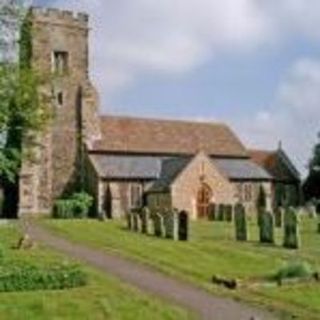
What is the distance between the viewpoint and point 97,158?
72.1 m

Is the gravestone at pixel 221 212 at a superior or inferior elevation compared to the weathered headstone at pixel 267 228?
superior

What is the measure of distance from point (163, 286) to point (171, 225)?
16.1 m

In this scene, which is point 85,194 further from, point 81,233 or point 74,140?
point 81,233

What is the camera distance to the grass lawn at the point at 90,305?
986 inches

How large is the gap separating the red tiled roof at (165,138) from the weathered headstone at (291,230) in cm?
3377

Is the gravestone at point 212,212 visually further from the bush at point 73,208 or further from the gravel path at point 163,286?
the gravel path at point 163,286

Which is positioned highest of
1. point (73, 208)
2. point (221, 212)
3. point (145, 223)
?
point (73, 208)

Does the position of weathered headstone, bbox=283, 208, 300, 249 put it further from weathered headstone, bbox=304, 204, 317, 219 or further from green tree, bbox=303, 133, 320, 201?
green tree, bbox=303, 133, 320, 201

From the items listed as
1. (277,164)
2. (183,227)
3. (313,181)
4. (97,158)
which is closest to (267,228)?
(183,227)

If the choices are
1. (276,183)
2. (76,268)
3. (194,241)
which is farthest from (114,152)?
(76,268)

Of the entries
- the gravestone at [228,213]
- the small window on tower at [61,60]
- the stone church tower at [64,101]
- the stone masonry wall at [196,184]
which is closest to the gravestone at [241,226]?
the gravestone at [228,213]

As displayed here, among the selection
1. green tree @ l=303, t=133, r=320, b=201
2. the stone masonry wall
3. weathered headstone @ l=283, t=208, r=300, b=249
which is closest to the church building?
the stone masonry wall

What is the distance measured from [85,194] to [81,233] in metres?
21.0

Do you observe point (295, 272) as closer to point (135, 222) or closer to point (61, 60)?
point (135, 222)
